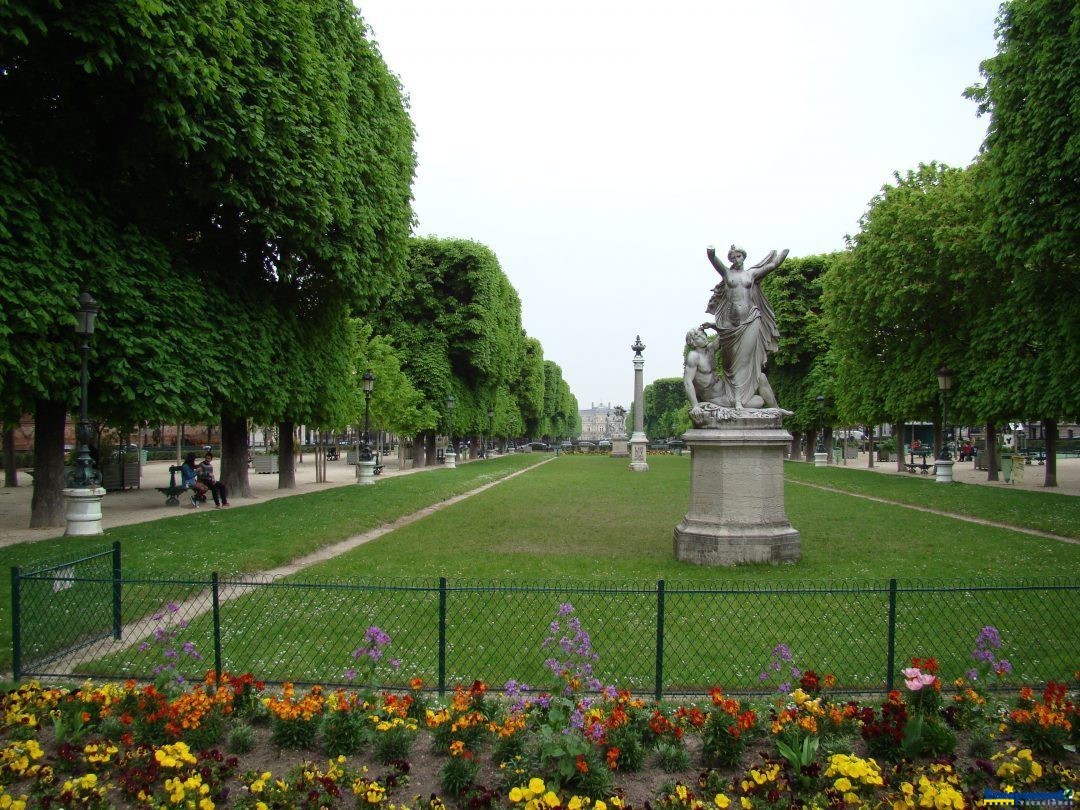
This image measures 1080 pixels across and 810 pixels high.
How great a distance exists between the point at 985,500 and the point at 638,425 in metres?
26.4

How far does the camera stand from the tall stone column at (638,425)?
41.6 meters

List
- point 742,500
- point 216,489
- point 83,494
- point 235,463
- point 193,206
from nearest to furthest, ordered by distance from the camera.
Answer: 1. point 742,500
2. point 83,494
3. point 193,206
4. point 216,489
5. point 235,463

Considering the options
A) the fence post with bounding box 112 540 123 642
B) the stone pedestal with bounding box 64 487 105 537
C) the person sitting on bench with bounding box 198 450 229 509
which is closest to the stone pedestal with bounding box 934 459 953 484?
the person sitting on bench with bounding box 198 450 229 509

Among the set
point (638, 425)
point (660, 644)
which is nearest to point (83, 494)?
point (660, 644)

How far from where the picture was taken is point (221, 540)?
43.5ft

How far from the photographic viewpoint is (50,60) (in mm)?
12172

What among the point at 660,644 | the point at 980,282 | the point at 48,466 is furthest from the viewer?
the point at 980,282

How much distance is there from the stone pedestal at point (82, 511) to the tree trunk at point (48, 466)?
1781mm

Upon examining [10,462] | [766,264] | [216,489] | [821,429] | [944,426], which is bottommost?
[216,489]

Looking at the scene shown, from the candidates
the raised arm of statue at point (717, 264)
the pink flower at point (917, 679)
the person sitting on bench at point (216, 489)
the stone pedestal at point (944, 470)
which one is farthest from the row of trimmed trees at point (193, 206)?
the stone pedestal at point (944, 470)

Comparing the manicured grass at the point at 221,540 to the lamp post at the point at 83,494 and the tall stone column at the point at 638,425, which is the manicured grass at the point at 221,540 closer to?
the lamp post at the point at 83,494

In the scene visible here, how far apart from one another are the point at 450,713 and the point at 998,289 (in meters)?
27.3

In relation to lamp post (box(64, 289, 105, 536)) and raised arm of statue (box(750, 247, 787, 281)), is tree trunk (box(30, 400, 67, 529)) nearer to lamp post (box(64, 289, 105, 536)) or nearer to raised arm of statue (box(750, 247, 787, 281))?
lamp post (box(64, 289, 105, 536))

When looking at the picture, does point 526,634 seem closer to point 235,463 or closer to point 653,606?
point 653,606
